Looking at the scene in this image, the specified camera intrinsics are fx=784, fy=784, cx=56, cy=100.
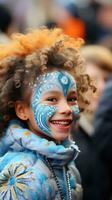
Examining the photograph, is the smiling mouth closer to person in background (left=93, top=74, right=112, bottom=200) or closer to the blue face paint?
the blue face paint

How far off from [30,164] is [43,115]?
1.15 ft

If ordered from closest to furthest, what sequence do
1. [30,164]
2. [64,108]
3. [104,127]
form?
[30,164] < [64,108] < [104,127]

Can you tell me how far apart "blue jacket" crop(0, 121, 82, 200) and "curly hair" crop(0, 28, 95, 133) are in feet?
0.55

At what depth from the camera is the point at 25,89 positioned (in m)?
5.12

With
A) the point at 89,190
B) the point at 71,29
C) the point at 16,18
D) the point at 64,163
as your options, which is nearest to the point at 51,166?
the point at 64,163

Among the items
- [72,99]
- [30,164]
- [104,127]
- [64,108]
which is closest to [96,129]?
[104,127]

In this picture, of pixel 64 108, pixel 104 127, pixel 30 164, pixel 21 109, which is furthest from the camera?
pixel 104 127

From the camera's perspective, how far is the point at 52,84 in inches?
201

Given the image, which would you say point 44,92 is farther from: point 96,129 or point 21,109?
point 96,129

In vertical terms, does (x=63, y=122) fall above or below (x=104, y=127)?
above

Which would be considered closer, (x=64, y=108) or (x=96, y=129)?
(x=64, y=108)

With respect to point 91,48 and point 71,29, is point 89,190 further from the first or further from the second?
point 71,29

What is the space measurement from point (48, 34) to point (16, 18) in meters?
8.00

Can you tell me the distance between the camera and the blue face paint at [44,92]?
508cm
